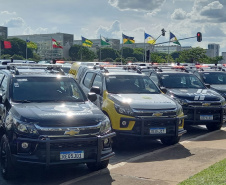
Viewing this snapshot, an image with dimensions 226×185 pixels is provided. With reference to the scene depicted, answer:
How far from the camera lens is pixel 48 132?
6.54 meters

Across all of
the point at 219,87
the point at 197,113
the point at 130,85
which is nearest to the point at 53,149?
the point at 130,85

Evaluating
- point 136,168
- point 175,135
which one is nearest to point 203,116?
point 175,135

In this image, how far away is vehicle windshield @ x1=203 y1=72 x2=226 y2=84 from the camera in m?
15.6

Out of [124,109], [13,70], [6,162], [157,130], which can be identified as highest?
[13,70]

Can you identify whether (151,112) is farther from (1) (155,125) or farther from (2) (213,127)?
(2) (213,127)

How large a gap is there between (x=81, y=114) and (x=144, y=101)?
3069 millimetres

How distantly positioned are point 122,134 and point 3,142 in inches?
125

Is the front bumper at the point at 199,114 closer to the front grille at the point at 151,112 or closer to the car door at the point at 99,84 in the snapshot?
the front grille at the point at 151,112

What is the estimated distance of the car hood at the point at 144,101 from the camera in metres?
9.53

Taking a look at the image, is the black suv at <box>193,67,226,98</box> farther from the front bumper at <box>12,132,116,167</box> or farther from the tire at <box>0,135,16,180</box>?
the tire at <box>0,135,16,180</box>

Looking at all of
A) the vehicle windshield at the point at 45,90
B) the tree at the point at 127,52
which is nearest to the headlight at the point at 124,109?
the vehicle windshield at the point at 45,90

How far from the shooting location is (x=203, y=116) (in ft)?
38.8

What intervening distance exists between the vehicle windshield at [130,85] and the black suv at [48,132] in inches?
116

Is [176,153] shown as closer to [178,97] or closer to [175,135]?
[175,135]
